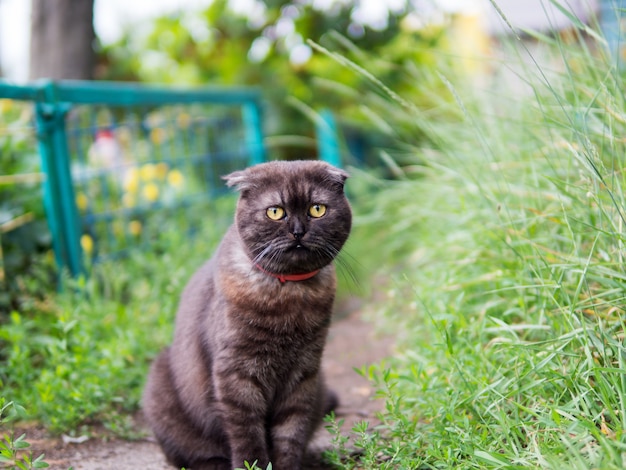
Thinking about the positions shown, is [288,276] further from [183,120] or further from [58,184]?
[183,120]

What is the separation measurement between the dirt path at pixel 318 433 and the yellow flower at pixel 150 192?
1.62 metres

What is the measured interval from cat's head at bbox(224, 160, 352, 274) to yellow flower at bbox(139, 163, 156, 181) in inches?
95.1

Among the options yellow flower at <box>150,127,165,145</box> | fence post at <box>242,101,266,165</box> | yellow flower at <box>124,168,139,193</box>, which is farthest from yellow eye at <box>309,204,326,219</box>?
fence post at <box>242,101,266,165</box>

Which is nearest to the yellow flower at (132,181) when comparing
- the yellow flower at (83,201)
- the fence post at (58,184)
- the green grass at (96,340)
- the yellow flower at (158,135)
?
the yellow flower at (83,201)

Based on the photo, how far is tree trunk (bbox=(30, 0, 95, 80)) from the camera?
15.4ft

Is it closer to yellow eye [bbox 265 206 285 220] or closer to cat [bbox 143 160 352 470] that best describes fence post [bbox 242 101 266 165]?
cat [bbox 143 160 352 470]

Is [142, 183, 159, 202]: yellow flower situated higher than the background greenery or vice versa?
[142, 183, 159, 202]: yellow flower

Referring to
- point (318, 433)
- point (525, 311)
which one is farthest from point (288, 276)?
point (525, 311)

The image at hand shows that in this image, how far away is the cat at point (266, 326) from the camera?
199 centimetres

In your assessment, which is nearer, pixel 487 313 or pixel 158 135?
pixel 487 313

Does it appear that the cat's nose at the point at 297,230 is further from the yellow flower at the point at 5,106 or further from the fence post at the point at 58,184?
the yellow flower at the point at 5,106

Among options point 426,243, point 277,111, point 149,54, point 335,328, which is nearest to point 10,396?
point 335,328

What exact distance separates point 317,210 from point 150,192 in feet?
8.30

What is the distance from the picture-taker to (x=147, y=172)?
172 inches
